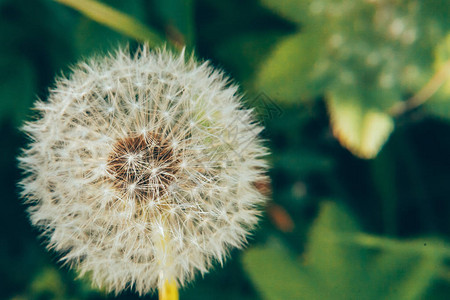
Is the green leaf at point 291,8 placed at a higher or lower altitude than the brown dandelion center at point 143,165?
higher

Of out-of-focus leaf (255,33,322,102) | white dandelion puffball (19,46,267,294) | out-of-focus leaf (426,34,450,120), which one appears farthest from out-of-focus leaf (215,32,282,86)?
white dandelion puffball (19,46,267,294)

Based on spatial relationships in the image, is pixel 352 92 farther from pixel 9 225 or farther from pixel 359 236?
pixel 9 225

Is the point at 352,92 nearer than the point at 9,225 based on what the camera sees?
Yes

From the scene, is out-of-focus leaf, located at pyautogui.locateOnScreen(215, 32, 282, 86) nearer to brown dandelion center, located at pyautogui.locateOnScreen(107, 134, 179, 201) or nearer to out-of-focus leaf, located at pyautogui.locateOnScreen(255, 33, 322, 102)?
out-of-focus leaf, located at pyautogui.locateOnScreen(255, 33, 322, 102)

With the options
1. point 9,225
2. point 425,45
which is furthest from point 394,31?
point 9,225

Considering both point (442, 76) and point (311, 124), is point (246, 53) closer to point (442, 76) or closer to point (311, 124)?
point (311, 124)

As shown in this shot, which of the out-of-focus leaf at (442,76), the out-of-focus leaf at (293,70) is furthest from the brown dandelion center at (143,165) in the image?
the out-of-focus leaf at (442,76)

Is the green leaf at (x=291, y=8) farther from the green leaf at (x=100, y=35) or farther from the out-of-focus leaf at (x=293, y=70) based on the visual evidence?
the green leaf at (x=100, y=35)
